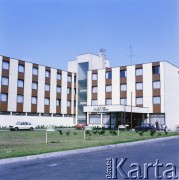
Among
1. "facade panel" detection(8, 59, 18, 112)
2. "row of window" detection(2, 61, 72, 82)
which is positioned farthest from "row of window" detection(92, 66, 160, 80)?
"facade panel" detection(8, 59, 18, 112)

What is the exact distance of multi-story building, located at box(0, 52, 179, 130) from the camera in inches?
2154

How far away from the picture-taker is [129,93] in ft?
195

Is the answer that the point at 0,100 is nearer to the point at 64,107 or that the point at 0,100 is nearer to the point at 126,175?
the point at 64,107

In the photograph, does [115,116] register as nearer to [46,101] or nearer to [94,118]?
[94,118]

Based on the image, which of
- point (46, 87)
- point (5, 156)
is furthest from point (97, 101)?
point (5, 156)

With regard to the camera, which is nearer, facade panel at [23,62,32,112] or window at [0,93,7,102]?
window at [0,93,7,102]

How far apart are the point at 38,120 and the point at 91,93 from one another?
42.7 feet

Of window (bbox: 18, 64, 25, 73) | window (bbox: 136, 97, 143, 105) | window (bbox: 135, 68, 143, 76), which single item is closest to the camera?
window (bbox: 18, 64, 25, 73)

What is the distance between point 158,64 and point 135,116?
11.0 m

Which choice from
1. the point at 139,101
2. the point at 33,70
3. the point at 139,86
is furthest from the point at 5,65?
the point at 139,101

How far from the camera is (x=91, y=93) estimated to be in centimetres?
6481

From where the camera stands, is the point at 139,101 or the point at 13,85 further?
the point at 139,101

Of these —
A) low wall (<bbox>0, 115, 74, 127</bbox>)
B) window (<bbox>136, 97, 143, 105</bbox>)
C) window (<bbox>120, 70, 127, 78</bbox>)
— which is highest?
window (<bbox>120, 70, 127, 78</bbox>)

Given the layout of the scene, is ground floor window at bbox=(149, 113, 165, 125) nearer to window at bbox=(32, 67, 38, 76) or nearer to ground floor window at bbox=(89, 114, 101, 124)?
ground floor window at bbox=(89, 114, 101, 124)
